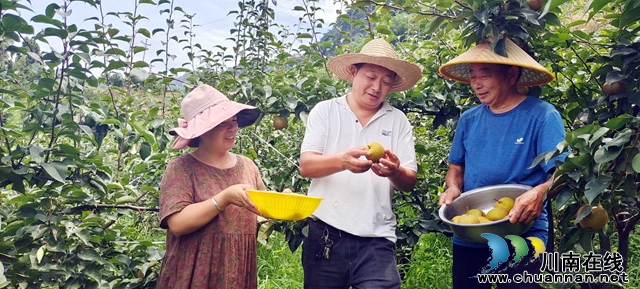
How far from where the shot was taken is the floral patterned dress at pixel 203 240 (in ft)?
5.45

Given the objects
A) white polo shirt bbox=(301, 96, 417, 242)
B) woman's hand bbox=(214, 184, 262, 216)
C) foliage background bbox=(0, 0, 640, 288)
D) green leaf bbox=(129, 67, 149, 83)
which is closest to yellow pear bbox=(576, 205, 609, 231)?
foliage background bbox=(0, 0, 640, 288)

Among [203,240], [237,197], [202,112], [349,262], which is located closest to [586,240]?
Answer: [349,262]

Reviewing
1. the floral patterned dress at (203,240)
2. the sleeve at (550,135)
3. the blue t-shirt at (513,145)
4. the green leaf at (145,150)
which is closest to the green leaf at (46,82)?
the green leaf at (145,150)

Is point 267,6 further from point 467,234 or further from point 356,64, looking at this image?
point 467,234

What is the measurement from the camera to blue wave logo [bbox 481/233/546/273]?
1707mm

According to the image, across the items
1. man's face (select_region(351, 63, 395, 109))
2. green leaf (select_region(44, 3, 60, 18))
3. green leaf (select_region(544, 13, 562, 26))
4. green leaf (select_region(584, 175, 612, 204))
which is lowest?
green leaf (select_region(584, 175, 612, 204))


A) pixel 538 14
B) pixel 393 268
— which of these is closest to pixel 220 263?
pixel 393 268

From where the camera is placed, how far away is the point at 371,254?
1.85 meters

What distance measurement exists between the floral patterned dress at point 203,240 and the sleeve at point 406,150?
2.10 feet

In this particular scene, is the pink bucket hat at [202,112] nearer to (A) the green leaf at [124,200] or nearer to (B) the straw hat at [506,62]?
(A) the green leaf at [124,200]

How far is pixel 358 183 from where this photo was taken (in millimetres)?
1909

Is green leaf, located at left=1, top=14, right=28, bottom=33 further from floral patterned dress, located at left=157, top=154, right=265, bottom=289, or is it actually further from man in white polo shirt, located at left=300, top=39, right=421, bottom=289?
man in white polo shirt, located at left=300, top=39, right=421, bottom=289

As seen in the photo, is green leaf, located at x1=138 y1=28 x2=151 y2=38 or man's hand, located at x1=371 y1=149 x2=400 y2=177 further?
green leaf, located at x1=138 y1=28 x2=151 y2=38

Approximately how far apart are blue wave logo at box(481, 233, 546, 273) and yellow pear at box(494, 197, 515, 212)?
10cm
